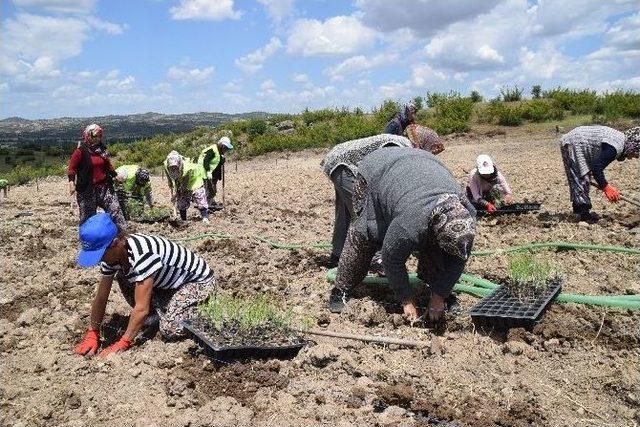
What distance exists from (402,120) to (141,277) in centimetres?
285

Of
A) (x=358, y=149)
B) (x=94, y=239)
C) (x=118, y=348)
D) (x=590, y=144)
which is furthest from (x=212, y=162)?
(x=94, y=239)

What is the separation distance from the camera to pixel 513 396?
9.31 ft

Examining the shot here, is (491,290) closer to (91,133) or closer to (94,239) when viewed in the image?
(94,239)

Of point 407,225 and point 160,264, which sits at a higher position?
point 407,225

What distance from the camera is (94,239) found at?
311cm

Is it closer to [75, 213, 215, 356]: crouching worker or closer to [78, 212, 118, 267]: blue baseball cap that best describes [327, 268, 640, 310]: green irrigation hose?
[75, 213, 215, 356]: crouching worker

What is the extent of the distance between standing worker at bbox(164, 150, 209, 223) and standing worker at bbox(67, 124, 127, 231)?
4.30 ft

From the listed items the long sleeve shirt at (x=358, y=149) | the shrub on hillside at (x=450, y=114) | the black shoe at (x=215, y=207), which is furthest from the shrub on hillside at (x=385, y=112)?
the long sleeve shirt at (x=358, y=149)

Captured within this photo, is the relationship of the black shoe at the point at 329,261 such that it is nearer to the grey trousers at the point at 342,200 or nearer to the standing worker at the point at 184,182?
the grey trousers at the point at 342,200

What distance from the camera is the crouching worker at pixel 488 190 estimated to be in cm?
648

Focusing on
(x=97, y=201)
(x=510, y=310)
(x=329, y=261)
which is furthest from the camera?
(x=97, y=201)

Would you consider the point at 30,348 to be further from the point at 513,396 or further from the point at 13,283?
the point at 513,396

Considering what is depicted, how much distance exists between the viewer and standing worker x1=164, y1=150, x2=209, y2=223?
7.29 m

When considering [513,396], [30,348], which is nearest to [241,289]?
[30,348]
